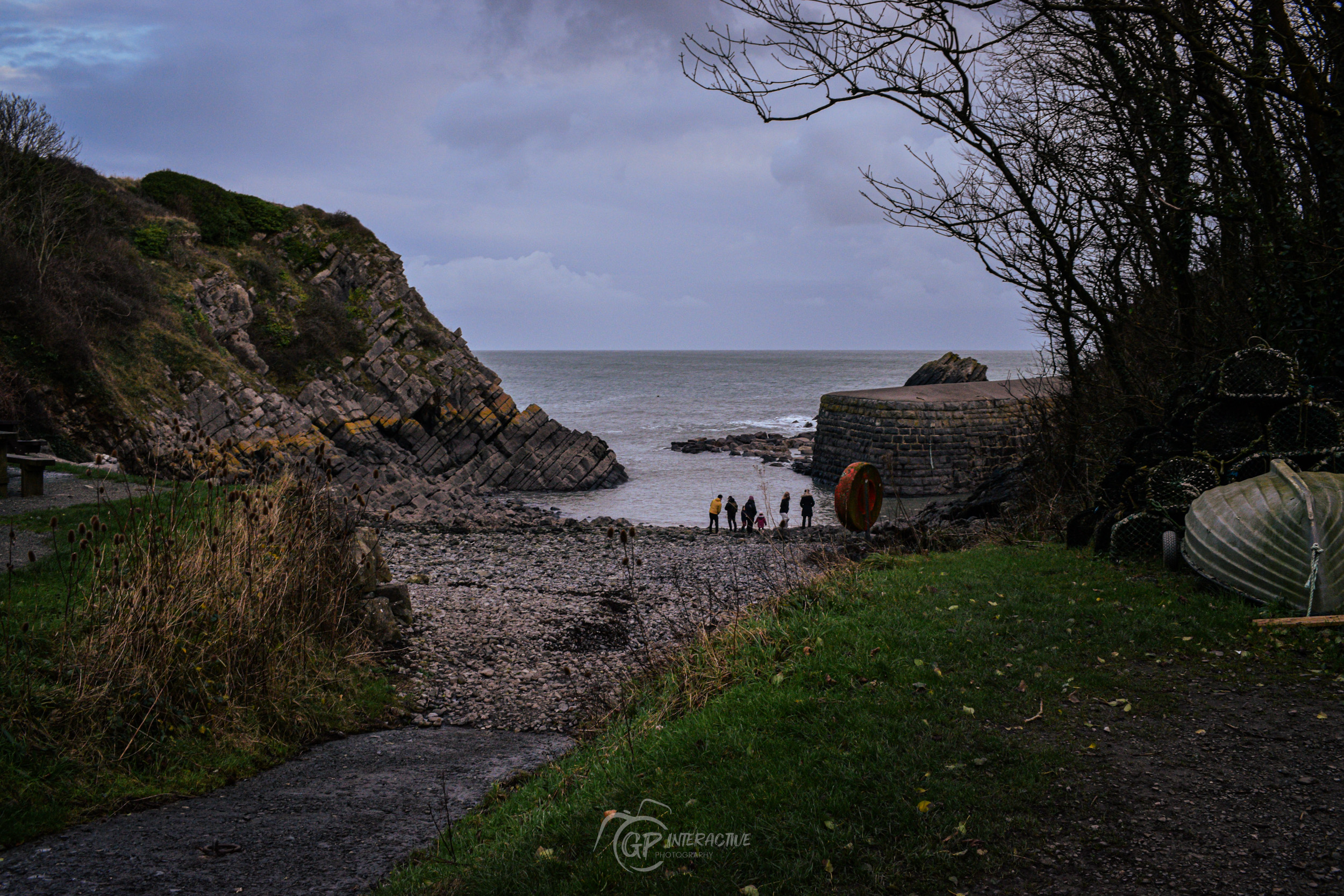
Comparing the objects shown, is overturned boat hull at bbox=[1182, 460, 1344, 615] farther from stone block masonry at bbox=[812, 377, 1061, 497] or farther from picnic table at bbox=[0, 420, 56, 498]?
stone block masonry at bbox=[812, 377, 1061, 497]

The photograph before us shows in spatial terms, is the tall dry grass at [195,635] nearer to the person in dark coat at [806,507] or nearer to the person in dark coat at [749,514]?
the person in dark coat at [749,514]

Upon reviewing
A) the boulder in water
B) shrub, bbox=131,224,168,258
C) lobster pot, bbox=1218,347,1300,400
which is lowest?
lobster pot, bbox=1218,347,1300,400

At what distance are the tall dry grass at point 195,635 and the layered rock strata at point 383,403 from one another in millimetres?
18106

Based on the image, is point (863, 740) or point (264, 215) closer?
point (863, 740)

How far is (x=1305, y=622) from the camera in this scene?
558 cm

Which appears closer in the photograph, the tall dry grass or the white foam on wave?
the tall dry grass

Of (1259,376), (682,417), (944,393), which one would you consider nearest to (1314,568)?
(1259,376)

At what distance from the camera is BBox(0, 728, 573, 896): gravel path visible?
14.1ft

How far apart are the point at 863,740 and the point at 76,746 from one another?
517 cm

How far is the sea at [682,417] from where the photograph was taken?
30891mm

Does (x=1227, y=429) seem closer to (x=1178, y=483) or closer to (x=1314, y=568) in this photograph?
(x=1178, y=483)

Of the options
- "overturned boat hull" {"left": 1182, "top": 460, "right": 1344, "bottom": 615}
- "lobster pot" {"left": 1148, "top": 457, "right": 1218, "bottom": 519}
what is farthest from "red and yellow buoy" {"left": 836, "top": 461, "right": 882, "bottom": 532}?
"overturned boat hull" {"left": 1182, "top": 460, "right": 1344, "bottom": 615}

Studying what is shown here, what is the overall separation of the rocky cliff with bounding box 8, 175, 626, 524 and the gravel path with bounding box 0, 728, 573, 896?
17199 millimetres

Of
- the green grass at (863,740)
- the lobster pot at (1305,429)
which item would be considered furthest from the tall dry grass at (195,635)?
the lobster pot at (1305,429)
